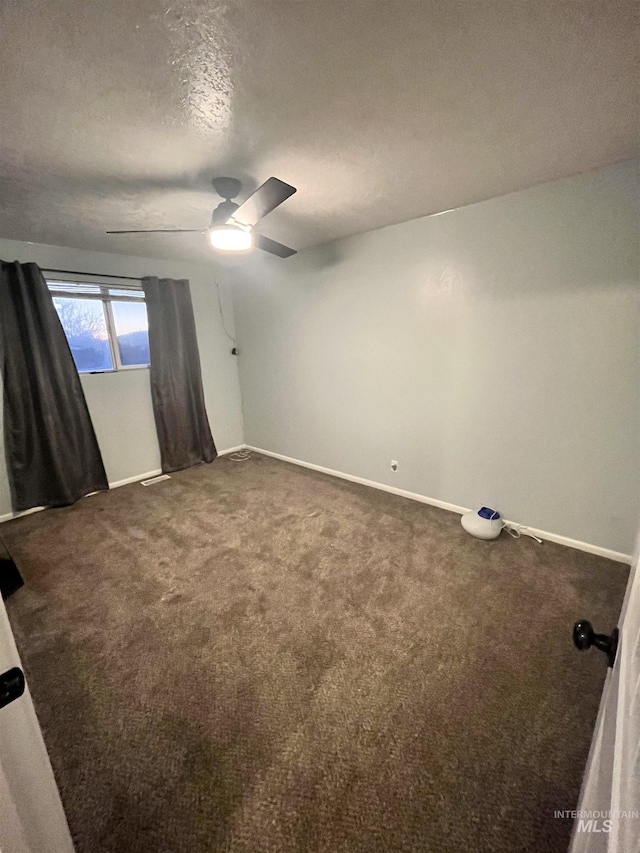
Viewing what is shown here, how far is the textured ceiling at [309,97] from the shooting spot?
0.97 meters

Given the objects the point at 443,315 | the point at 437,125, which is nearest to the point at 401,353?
the point at 443,315

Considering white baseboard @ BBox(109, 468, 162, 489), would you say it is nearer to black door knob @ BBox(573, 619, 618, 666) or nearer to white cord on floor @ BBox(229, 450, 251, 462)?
white cord on floor @ BBox(229, 450, 251, 462)

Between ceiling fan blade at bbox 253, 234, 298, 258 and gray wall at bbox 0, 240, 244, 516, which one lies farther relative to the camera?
gray wall at bbox 0, 240, 244, 516

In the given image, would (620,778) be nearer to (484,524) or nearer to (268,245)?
(484,524)

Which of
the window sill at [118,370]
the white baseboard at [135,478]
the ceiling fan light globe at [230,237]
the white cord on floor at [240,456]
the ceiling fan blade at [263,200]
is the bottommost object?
the white cord on floor at [240,456]

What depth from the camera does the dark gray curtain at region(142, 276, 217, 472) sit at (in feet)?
11.6

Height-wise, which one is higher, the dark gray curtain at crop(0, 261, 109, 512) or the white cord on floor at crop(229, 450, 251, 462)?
the dark gray curtain at crop(0, 261, 109, 512)

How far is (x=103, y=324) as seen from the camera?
334 cm

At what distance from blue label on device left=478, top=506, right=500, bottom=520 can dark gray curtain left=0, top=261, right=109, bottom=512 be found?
355cm

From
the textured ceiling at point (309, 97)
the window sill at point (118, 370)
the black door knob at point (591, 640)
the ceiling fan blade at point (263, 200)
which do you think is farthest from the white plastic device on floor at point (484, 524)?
the window sill at point (118, 370)

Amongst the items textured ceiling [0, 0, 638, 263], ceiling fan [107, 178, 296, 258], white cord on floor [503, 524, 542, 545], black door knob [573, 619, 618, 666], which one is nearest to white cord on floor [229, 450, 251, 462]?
ceiling fan [107, 178, 296, 258]

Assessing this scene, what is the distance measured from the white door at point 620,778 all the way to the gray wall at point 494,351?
1.95 meters

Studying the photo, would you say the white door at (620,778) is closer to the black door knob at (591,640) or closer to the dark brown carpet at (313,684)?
the black door knob at (591,640)

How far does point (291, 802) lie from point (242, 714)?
347 millimetres
